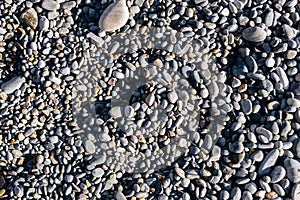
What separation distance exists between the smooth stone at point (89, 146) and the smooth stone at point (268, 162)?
2.44 ft

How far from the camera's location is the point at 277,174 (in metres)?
2.06

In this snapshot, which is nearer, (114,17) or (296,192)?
(296,192)

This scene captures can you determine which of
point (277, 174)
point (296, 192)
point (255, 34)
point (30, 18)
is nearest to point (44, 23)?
point (30, 18)

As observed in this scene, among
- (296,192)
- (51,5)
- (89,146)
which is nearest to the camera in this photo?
(296,192)

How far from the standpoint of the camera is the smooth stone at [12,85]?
2.20 metres

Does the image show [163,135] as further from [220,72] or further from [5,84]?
[5,84]

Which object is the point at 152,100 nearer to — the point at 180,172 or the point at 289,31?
the point at 180,172

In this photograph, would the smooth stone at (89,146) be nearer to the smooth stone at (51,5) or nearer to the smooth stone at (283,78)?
the smooth stone at (51,5)

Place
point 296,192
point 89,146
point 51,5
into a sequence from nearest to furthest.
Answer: point 296,192
point 89,146
point 51,5

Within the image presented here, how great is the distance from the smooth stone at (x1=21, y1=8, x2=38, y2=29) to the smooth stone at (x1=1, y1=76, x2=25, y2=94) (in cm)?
26

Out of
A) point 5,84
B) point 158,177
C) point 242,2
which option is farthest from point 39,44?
point 242,2

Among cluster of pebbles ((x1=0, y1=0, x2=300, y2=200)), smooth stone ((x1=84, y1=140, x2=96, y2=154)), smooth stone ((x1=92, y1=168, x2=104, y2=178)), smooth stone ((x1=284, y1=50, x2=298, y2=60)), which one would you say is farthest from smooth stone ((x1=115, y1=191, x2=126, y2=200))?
smooth stone ((x1=284, y1=50, x2=298, y2=60))

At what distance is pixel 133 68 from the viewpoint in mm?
2193

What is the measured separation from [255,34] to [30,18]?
1.05 meters
